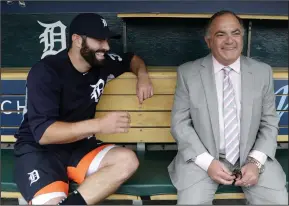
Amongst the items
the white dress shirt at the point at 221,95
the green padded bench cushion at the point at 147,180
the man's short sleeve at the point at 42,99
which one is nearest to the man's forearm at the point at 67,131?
the man's short sleeve at the point at 42,99

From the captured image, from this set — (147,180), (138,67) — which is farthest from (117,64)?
(147,180)

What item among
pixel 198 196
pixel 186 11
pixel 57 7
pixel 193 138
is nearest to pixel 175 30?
pixel 186 11

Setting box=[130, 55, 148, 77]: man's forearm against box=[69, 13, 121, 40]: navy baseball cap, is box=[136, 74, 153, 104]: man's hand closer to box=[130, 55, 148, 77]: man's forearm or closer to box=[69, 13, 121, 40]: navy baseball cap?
box=[130, 55, 148, 77]: man's forearm

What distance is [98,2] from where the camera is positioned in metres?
3.63

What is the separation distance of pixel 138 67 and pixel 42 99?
0.79 metres

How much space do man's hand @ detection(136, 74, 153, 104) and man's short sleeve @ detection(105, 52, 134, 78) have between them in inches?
7.5

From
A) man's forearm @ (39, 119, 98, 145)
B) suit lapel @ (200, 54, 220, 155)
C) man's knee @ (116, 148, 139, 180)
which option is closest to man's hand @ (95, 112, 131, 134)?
man's forearm @ (39, 119, 98, 145)

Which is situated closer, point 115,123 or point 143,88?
point 115,123

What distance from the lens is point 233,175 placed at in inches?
91.5

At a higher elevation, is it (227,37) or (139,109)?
(227,37)

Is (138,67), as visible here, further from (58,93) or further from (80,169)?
(80,169)

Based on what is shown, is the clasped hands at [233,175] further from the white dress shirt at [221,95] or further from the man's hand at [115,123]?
the man's hand at [115,123]

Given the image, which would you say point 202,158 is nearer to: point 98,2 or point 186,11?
point 186,11

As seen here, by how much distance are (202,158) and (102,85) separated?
790mm
